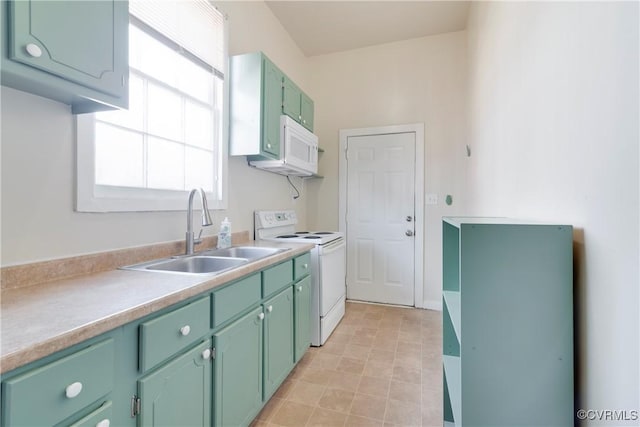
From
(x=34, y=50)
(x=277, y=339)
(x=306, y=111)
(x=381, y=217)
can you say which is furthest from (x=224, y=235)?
(x=381, y=217)

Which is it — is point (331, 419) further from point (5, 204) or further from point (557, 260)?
point (5, 204)

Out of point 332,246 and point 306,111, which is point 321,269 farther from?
point 306,111

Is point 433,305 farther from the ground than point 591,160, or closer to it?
closer to it

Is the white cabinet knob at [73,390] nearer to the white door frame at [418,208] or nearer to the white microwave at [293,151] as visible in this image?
the white microwave at [293,151]

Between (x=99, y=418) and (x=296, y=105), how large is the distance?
261cm

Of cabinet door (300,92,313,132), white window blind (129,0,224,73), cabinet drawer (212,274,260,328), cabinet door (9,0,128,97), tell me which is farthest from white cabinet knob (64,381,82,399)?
cabinet door (300,92,313,132)

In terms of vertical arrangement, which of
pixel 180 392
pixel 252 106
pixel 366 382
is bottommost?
pixel 366 382

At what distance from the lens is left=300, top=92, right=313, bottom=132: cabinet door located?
2977 mm

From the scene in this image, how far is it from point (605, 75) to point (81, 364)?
152 cm

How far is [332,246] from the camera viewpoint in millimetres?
2746

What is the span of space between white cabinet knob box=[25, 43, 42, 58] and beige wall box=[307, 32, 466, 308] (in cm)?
308

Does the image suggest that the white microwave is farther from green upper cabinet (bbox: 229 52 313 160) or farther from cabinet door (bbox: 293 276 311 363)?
cabinet door (bbox: 293 276 311 363)

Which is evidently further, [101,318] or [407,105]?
[407,105]

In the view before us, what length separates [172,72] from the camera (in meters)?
1.82
